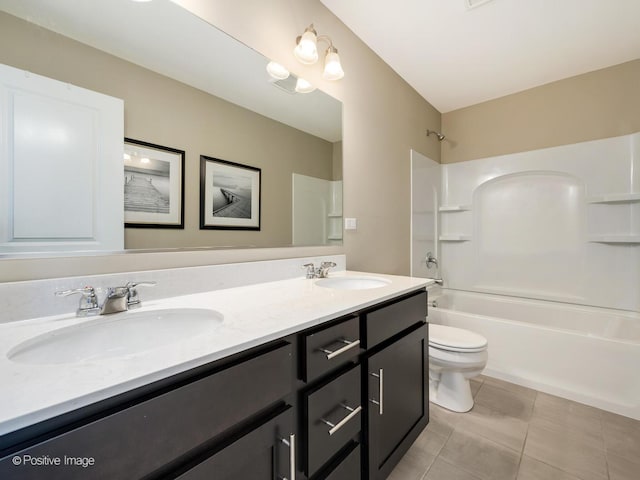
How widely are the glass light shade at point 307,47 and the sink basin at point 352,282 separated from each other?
117 centimetres

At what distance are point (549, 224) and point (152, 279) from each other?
307 centimetres

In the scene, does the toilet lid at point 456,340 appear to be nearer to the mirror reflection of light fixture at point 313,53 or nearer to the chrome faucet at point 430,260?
the chrome faucet at point 430,260

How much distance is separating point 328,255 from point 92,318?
3.85ft

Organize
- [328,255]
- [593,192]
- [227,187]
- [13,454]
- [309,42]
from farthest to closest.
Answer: [593,192], [328,255], [309,42], [227,187], [13,454]

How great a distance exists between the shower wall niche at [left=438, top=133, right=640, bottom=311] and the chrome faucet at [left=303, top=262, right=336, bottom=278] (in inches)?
75.6

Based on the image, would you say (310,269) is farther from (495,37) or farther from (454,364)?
(495,37)

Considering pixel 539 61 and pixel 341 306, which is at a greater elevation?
pixel 539 61

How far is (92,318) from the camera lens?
79 centimetres

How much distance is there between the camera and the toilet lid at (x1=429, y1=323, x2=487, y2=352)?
159cm

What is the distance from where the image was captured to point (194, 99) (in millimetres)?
1139

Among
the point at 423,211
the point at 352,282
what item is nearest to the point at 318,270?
the point at 352,282

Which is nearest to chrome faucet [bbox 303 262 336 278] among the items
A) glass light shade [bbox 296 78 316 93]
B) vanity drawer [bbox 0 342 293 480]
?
vanity drawer [bbox 0 342 293 480]

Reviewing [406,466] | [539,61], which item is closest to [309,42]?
[539,61]

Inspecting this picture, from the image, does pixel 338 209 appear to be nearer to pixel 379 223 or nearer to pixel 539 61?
pixel 379 223
